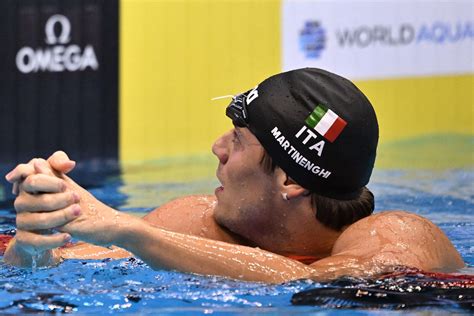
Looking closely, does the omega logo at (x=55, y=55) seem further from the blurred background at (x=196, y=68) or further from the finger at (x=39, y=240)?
the finger at (x=39, y=240)

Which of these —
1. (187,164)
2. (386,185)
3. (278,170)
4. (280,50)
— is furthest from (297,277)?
(280,50)

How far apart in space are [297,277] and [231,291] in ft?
0.57

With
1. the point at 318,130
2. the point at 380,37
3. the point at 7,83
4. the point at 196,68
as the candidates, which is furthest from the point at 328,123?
the point at 380,37

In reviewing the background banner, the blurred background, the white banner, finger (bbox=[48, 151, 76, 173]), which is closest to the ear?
finger (bbox=[48, 151, 76, 173])

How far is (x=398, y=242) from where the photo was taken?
292 cm

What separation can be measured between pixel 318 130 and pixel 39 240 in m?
0.83

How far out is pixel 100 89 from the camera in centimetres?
610

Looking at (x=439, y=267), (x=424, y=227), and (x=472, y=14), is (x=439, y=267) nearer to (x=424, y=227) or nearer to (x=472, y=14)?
(x=424, y=227)

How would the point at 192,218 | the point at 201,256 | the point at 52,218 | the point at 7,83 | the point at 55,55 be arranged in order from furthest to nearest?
the point at 55,55
the point at 7,83
the point at 192,218
the point at 201,256
the point at 52,218

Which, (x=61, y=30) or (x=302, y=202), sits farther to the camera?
(x=61, y=30)

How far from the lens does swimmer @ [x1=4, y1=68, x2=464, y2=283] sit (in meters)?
2.75

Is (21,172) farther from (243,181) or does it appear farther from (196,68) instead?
(196,68)

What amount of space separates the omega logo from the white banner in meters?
1.31

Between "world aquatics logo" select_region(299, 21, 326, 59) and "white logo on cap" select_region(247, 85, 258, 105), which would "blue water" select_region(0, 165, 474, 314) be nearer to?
"white logo on cap" select_region(247, 85, 258, 105)
